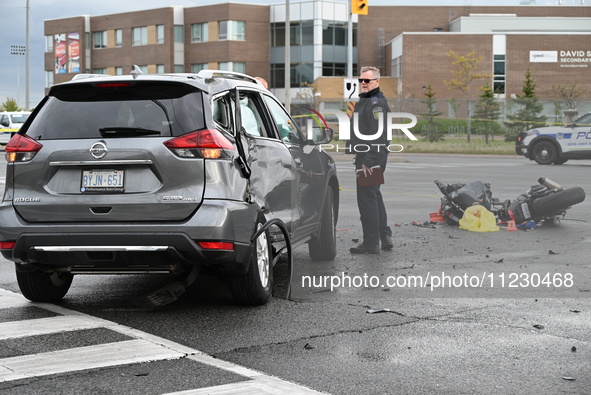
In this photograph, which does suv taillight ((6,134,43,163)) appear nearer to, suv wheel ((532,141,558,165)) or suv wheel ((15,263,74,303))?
suv wheel ((15,263,74,303))

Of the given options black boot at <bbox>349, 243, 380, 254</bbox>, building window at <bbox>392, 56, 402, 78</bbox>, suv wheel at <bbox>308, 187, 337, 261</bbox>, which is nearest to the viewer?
suv wheel at <bbox>308, 187, 337, 261</bbox>

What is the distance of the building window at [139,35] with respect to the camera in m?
81.2

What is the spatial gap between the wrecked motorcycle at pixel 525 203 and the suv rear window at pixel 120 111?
6944 mm

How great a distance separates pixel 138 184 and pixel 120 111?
640mm

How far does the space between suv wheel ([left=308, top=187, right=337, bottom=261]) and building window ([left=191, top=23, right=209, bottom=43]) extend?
70.2m

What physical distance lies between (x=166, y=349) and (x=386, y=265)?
416cm

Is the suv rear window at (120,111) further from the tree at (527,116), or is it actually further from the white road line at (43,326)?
the tree at (527,116)

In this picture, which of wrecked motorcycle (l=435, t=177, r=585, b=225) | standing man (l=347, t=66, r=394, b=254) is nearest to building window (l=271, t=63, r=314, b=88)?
wrecked motorcycle (l=435, t=177, r=585, b=225)

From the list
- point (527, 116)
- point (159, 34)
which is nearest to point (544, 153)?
point (527, 116)

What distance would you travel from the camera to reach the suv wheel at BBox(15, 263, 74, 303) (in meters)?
7.37

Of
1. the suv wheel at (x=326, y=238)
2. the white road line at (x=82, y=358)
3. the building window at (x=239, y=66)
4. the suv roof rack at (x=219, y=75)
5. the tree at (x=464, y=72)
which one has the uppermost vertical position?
the building window at (x=239, y=66)

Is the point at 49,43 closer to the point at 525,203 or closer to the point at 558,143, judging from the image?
the point at 558,143

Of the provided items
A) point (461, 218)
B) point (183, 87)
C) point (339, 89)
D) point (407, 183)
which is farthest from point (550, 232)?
point (339, 89)

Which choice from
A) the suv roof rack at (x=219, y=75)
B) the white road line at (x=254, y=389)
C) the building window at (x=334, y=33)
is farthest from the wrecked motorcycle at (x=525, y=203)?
the building window at (x=334, y=33)
